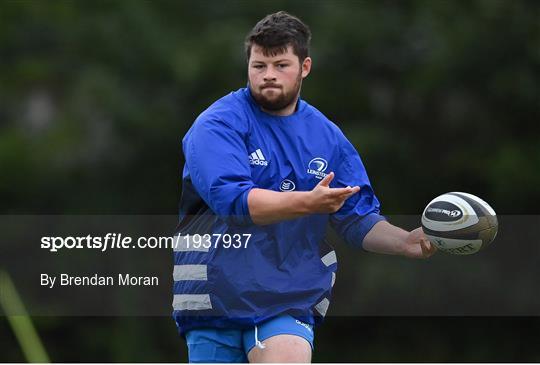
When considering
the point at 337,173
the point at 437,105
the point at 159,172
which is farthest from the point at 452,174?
the point at 337,173

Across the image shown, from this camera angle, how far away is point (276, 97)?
5332 millimetres

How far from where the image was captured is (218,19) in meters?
19.2

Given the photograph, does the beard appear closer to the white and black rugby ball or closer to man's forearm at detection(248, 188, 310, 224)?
man's forearm at detection(248, 188, 310, 224)

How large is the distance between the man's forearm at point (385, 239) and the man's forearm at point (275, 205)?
73 centimetres

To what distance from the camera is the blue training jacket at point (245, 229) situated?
200 inches

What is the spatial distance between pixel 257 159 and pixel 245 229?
0.33 meters

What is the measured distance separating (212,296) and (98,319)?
12.6 meters

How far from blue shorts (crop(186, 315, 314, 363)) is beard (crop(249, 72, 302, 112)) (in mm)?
910

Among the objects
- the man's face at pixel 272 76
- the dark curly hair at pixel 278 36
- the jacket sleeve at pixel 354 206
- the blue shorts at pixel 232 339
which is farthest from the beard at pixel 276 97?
the blue shorts at pixel 232 339

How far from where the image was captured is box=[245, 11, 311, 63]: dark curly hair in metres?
5.29

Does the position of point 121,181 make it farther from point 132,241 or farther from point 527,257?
point 527,257

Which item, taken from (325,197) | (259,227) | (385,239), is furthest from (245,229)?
(385,239)

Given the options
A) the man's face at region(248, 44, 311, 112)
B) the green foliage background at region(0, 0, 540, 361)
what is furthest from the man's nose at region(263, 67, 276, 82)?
the green foliage background at region(0, 0, 540, 361)

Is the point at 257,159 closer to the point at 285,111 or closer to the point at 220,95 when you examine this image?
the point at 285,111
